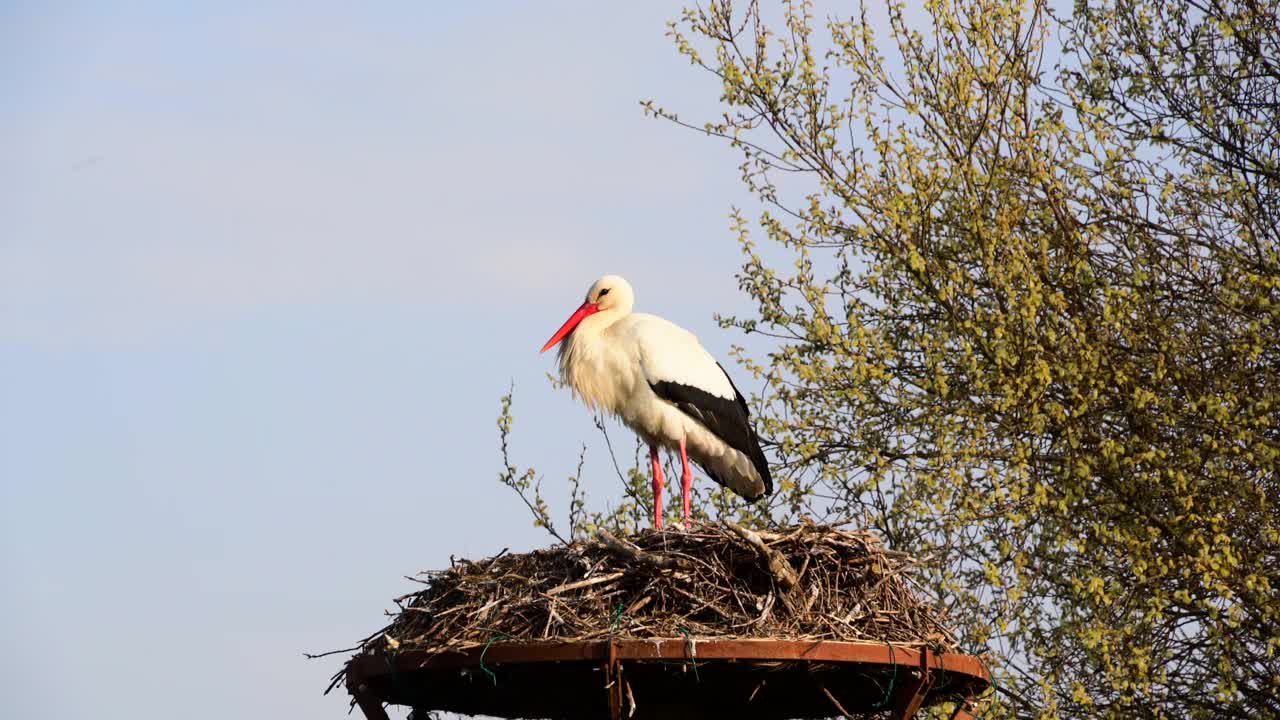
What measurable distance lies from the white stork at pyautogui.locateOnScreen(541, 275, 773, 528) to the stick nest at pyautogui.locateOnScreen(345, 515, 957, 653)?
2.89m

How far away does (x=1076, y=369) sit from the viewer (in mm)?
8594

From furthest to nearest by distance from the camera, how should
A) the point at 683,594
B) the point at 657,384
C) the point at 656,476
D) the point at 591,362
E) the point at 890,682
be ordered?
the point at 656,476
the point at 591,362
the point at 657,384
the point at 890,682
the point at 683,594

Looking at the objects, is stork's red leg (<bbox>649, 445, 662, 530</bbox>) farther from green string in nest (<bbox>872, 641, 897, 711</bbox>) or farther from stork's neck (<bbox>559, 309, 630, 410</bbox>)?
green string in nest (<bbox>872, 641, 897, 711</bbox>)

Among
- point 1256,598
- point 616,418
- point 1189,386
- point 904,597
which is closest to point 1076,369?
point 1189,386

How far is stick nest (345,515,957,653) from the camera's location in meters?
6.31

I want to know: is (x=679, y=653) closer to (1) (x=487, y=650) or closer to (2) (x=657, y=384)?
(1) (x=487, y=650)

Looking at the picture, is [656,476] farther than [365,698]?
Yes

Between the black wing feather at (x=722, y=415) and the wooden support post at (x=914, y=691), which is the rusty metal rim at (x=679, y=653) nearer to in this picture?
the wooden support post at (x=914, y=691)

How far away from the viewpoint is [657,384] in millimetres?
9766

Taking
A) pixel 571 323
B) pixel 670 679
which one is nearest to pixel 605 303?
pixel 571 323

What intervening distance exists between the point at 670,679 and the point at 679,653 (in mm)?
741

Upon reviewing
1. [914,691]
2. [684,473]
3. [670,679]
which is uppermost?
[684,473]

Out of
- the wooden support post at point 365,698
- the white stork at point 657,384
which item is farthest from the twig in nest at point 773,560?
the white stork at point 657,384

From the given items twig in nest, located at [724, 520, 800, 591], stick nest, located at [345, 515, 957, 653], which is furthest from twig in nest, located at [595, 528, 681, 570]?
twig in nest, located at [724, 520, 800, 591]
